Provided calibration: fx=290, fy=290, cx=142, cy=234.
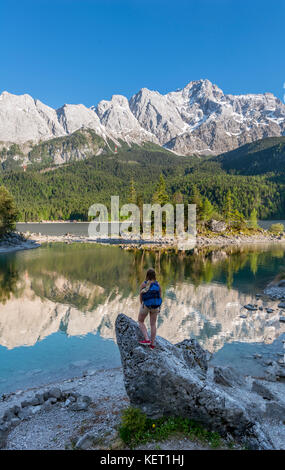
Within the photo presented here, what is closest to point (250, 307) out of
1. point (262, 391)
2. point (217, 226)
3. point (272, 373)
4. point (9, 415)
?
point (272, 373)

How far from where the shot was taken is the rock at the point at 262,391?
1404 cm

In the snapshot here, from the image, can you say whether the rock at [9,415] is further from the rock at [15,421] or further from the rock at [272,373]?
the rock at [272,373]

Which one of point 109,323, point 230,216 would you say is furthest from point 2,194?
point 230,216

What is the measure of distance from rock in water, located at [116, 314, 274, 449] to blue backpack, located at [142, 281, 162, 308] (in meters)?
1.39

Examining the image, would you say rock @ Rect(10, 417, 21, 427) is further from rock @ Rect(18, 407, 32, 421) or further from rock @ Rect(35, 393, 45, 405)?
rock @ Rect(35, 393, 45, 405)

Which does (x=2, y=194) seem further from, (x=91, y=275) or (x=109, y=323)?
(x=109, y=323)

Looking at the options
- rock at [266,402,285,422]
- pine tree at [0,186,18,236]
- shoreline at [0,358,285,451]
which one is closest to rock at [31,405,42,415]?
shoreline at [0,358,285,451]

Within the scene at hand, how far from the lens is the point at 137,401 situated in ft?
33.8

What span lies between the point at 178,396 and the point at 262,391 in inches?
267

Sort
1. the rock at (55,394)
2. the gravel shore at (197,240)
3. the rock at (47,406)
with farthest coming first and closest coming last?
the gravel shore at (197,240) < the rock at (55,394) < the rock at (47,406)

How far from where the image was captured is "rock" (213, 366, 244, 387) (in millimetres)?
14418

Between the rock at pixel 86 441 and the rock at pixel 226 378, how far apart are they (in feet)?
23.5

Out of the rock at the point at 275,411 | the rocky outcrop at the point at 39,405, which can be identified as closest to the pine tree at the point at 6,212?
the rocky outcrop at the point at 39,405

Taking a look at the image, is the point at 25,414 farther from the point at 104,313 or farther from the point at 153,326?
the point at 104,313
